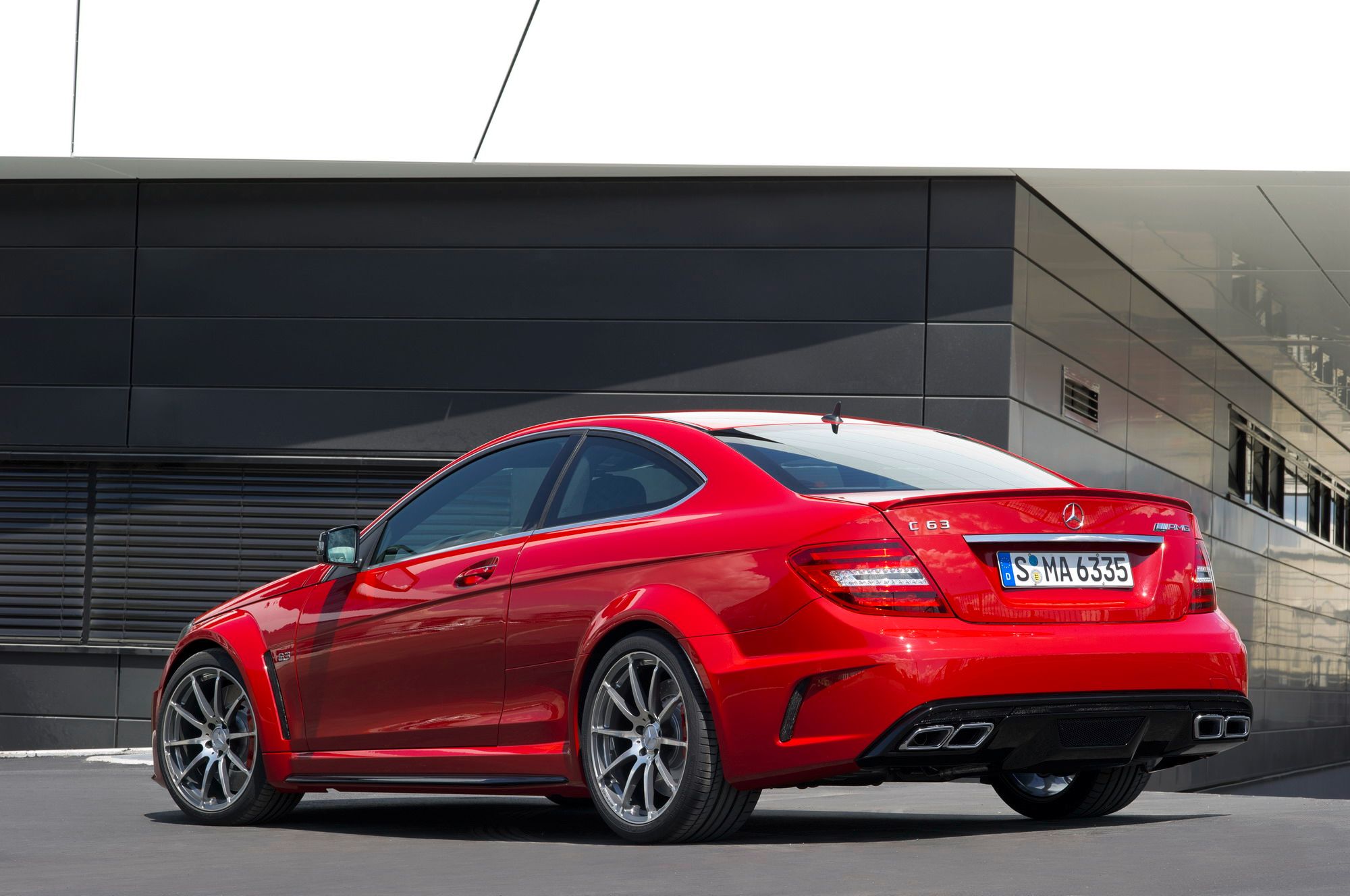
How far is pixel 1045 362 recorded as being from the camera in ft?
44.7

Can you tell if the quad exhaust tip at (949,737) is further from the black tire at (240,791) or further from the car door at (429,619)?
the black tire at (240,791)

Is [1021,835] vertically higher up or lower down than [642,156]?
lower down

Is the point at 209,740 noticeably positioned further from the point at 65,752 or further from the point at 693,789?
the point at 65,752

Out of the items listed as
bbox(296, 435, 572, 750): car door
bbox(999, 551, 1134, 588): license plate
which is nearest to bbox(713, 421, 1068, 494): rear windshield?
bbox(999, 551, 1134, 588): license plate

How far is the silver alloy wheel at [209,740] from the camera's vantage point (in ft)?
23.1

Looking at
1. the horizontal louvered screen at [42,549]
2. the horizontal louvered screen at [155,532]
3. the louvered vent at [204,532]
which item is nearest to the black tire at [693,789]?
the horizontal louvered screen at [155,532]

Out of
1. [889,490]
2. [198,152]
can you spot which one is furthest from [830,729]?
[198,152]

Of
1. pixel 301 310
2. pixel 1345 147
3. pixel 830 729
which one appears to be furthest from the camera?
pixel 301 310

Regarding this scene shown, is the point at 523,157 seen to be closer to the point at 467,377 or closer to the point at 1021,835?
the point at 467,377

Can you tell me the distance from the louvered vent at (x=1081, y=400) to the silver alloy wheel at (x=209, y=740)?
8499 millimetres

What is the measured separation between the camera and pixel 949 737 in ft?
16.5

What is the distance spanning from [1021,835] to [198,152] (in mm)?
9466

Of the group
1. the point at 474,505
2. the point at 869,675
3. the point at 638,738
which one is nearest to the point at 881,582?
the point at 869,675

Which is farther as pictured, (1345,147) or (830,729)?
(1345,147)
